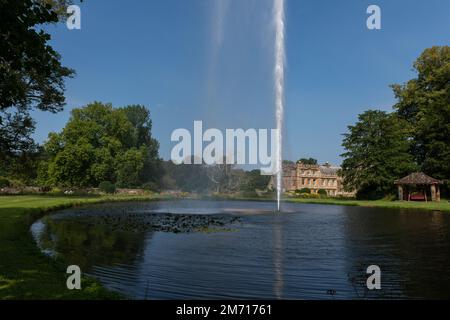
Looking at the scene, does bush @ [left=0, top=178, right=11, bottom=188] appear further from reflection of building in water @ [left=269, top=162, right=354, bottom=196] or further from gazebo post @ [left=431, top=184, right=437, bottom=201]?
gazebo post @ [left=431, top=184, right=437, bottom=201]

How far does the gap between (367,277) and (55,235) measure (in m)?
13.7

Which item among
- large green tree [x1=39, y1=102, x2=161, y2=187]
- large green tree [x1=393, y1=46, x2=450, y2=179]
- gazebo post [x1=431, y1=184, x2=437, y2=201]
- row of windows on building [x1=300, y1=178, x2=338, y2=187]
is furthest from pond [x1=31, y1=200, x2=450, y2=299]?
row of windows on building [x1=300, y1=178, x2=338, y2=187]

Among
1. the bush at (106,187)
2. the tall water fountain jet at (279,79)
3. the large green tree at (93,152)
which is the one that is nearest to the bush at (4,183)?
the large green tree at (93,152)

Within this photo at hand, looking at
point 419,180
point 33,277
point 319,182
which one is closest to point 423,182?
point 419,180

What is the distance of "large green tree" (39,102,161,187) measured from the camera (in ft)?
231

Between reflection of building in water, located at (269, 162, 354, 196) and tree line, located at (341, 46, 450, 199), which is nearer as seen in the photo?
tree line, located at (341, 46, 450, 199)

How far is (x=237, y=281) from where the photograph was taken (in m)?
10.4

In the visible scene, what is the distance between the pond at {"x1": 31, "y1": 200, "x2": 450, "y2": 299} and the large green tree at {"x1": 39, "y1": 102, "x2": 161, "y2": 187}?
51033 millimetres

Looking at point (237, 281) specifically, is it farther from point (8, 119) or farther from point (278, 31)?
point (278, 31)

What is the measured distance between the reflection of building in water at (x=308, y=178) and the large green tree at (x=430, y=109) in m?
39.2

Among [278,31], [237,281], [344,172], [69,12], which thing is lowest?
[237,281]

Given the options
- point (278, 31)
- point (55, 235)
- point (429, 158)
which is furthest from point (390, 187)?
point (55, 235)

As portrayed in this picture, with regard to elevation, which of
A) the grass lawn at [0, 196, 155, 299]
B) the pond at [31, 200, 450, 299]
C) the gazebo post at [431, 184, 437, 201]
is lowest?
→ the pond at [31, 200, 450, 299]
